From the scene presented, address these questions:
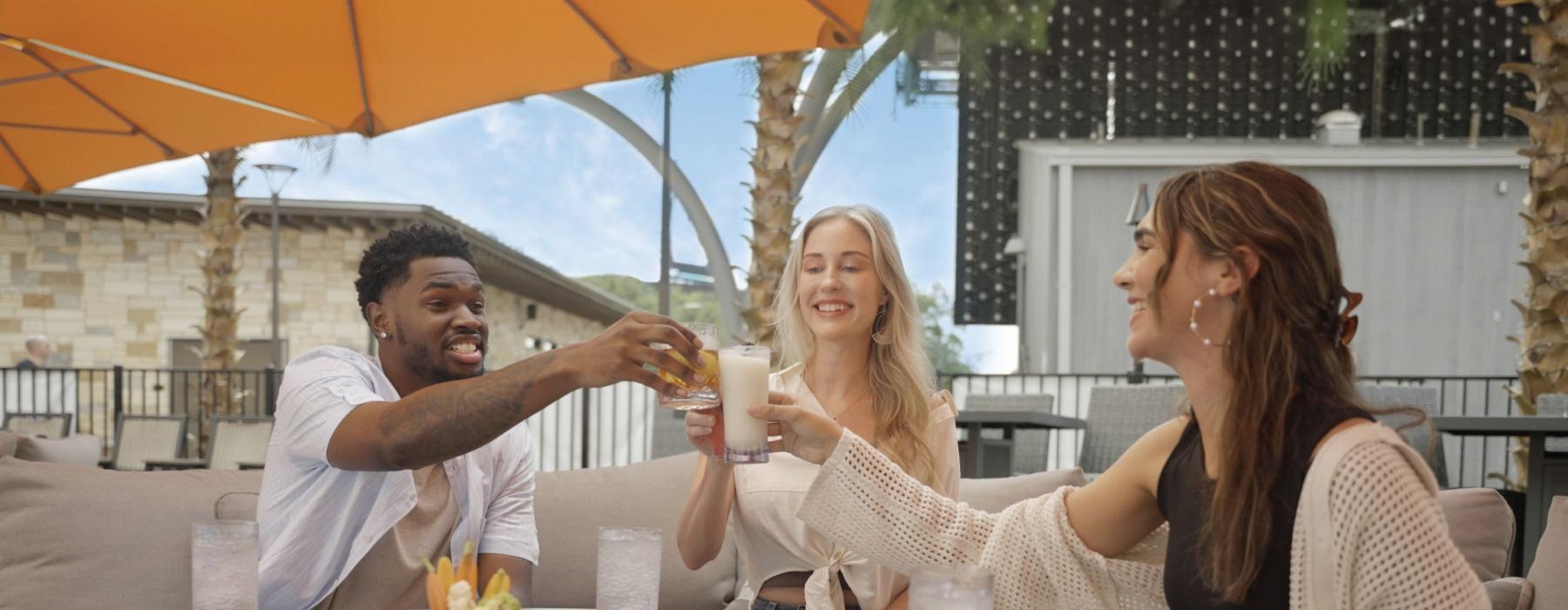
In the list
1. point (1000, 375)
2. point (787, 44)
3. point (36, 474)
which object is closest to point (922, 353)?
point (787, 44)

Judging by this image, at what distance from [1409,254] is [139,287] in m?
15.1

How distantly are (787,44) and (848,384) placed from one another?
94cm

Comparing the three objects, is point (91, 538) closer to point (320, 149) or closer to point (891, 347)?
point (891, 347)

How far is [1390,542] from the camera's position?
59.2 inches

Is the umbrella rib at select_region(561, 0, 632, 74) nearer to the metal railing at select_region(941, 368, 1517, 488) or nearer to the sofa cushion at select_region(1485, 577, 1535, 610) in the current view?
the sofa cushion at select_region(1485, 577, 1535, 610)

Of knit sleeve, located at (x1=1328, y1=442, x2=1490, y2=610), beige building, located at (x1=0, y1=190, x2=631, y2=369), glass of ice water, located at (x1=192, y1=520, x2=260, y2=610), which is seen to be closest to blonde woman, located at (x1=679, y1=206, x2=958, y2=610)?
glass of ice water, located at (x1=192, y1=520, x2=260, y2=610)

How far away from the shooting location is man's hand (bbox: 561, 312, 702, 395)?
180cm

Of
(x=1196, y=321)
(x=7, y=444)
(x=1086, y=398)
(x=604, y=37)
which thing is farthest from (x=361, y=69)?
(x=1086, y=398)

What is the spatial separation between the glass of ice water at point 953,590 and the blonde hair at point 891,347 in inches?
48.7

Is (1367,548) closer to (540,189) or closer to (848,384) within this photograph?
(848,384)

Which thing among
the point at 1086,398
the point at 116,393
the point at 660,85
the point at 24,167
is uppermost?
the point at 660,85

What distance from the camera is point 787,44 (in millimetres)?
3266

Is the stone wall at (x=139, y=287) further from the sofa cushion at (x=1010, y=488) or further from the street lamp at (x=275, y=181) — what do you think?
the sofa cushion at (x=1010, y=488)

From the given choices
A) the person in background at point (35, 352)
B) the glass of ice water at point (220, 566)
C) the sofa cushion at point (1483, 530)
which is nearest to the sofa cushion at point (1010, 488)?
the sofa cushion at point (1483, 530)
